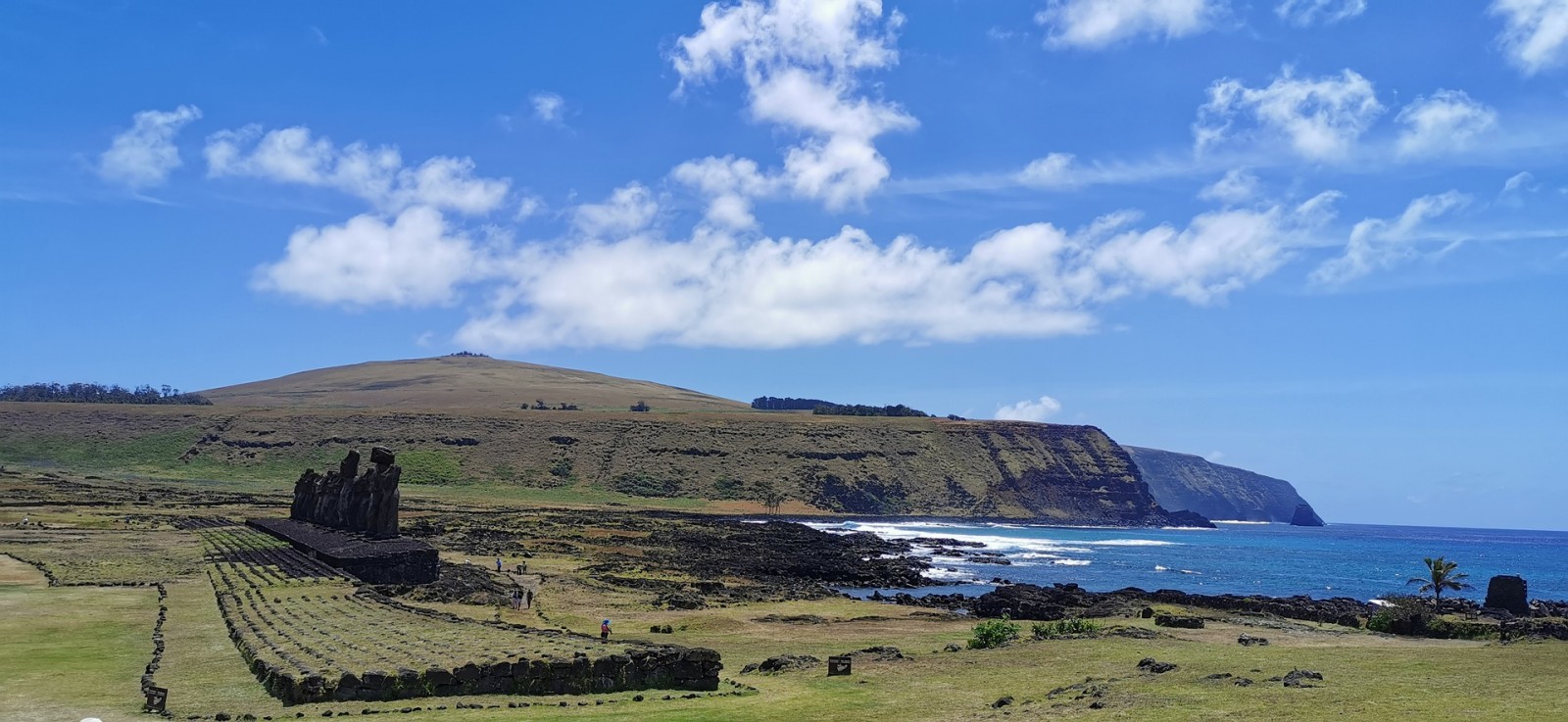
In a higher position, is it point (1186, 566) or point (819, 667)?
point (1186, 566)

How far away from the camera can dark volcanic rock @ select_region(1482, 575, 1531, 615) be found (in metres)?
47.2

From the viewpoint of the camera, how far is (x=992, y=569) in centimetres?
8000

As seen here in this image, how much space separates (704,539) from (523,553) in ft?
71.8

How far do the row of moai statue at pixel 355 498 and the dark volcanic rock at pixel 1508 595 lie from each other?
48.5 metres

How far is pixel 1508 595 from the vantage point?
4762cm

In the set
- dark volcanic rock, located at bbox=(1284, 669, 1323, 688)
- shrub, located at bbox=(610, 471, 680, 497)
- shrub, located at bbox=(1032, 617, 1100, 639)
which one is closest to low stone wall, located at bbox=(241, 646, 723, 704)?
dark volcanic rock, located at bbox=(1284, 669, 1323, 688)

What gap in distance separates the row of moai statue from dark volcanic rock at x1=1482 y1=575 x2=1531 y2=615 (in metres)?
48.5

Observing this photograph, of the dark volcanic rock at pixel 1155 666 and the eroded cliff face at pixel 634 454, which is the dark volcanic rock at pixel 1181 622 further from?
the eroded cliff face at pixel 634 454

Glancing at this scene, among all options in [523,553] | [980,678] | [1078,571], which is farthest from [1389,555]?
[980,678]

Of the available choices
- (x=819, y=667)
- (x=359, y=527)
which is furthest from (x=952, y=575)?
(x=819, y=667)

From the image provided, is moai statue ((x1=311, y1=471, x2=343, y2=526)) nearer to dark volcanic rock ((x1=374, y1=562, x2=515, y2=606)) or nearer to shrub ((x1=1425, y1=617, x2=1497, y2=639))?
dark volcanic rock ((x1=374, y1=562, x2=515, y2=606))

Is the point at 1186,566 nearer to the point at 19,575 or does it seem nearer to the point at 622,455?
the point at 19,575

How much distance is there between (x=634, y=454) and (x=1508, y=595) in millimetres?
132463

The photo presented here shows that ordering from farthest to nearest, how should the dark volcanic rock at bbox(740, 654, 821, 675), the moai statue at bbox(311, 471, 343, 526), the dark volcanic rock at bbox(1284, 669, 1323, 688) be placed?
the moai statue at bbox(311, 471, 343, 526), the dark volcanic rock at bbox(740, 654, 821, 675), the dark volcanic rock at bbox(1284, 669, 1323, 688)
